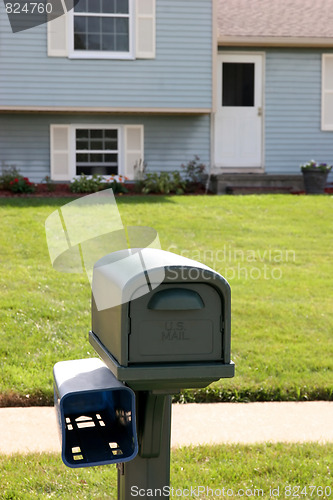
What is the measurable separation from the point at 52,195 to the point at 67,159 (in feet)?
7.53

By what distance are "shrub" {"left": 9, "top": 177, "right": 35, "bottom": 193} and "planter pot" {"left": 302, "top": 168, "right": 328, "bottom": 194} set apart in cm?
545

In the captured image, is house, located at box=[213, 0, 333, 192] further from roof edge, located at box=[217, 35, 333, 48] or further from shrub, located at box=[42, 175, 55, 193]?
shrub, located at box=[42, 175, 55, 193]

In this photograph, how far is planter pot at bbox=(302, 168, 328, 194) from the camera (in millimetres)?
14492

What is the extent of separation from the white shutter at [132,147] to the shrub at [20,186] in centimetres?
262

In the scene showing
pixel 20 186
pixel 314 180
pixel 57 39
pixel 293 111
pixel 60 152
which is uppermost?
pixel 57 39

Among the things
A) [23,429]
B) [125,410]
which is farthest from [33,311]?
[125,410]

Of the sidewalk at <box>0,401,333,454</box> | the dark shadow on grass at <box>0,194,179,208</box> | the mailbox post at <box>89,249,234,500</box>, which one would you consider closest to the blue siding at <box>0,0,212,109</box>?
the dark shadow on grass at <box>0,194,179,208</box>

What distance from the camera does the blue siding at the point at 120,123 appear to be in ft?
49.5

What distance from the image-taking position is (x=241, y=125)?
16.4m

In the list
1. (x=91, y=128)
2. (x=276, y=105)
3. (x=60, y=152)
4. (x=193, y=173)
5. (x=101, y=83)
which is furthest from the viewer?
(x=276, y=105)

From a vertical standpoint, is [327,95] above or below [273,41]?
below

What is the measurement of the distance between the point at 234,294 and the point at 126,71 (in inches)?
344

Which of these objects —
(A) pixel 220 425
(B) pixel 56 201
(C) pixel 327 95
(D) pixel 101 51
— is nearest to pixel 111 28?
(D) pixel 101 51

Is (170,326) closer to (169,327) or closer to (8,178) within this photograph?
(169,327)
